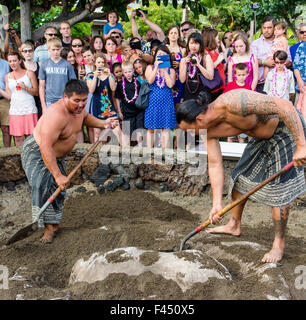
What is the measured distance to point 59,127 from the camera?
396cm

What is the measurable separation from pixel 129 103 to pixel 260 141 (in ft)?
8.54

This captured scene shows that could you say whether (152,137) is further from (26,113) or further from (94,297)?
(94,297)

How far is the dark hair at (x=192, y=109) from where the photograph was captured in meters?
3.38

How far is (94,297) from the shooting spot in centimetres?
306

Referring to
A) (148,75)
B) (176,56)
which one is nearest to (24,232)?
(148,75)

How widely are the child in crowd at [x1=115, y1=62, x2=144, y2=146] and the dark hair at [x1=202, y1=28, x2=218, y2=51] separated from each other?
1175 mm

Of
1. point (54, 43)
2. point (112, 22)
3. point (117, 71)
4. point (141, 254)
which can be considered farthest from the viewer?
point (112, 22)

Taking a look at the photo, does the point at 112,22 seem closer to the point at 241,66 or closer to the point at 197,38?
the point at 197,38

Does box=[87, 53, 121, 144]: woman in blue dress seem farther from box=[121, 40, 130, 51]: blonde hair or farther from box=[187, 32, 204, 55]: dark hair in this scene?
box=[187, 32, 204, 55]: dark hair

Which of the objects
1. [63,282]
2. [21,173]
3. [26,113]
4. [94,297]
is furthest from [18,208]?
[94,297]

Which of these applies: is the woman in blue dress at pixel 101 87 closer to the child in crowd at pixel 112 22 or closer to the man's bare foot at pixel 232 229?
the child in crowd at pixel 112 22

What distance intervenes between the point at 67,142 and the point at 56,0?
532 cm

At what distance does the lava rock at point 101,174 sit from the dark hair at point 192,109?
2.68m

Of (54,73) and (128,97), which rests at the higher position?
(54,73)
